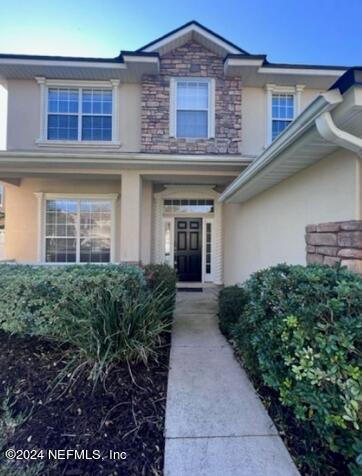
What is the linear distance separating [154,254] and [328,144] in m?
7.12

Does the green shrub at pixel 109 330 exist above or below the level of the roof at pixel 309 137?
below

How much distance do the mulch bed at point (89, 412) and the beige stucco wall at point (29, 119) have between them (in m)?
6.90

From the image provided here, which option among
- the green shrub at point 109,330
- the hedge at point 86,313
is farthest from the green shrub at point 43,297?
the green shrub at point 109,330

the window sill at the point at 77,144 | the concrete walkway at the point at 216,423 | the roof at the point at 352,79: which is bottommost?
the concrete walkway at the point at 216,423

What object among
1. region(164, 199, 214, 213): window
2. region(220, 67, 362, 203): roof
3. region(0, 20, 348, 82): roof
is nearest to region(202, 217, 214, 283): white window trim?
region(164, 199, 214, 213): window

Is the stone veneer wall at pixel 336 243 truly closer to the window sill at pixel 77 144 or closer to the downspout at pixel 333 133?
the downspout at pixel 333 133

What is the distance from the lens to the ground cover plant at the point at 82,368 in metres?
2.43

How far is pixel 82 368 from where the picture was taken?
330 centimetres

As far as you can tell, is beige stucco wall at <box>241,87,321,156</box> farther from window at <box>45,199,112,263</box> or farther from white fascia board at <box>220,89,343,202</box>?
window at <box>45,199,112,263</box>

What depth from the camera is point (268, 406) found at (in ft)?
9.59

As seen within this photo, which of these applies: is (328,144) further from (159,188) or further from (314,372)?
(159,188)

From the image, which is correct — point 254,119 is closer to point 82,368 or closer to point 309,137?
point 309,137


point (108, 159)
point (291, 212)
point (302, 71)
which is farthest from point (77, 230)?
point (302, 71)

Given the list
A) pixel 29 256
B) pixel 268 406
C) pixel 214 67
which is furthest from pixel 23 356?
pixel 214 67
